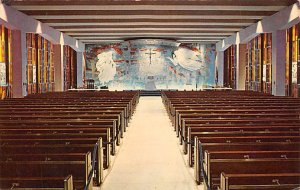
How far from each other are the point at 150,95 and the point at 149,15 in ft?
30.0

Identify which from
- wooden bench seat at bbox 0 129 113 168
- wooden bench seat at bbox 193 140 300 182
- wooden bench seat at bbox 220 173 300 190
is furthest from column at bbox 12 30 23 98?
wooden bench seat at bbox 220 173 300 190

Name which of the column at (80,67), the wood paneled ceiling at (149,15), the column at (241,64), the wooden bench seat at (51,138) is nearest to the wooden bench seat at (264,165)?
the wooden bench seat at (51,138)

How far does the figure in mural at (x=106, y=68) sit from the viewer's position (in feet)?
79.0

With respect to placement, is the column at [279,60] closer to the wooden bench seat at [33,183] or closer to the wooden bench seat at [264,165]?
the wooden bench seat at [264,165]

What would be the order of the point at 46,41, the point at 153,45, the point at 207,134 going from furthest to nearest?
the point at 153,45, the point at 46,41, the point at 207,134

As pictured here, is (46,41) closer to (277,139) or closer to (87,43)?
(87,43)

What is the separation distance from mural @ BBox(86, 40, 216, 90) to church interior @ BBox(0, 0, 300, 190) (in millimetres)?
66

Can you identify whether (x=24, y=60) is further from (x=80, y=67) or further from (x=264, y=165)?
(x=264, y=165)

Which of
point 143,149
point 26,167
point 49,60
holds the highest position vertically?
point 49,60

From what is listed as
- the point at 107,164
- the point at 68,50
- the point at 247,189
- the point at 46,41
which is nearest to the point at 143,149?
the point at 107,164

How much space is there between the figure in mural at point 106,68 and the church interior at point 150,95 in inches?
2.7

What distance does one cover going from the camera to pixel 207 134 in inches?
190

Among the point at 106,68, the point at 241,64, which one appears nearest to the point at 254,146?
the point at 241,64

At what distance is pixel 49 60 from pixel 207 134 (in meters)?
15.2
